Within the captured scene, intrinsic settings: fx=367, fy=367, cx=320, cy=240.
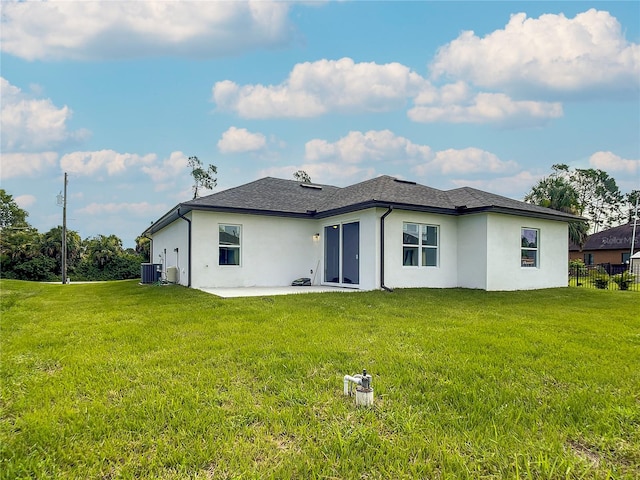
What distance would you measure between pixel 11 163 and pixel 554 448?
1853 centimetres

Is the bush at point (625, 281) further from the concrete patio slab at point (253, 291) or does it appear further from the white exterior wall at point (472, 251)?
the concrete patio slab at point (253, 291)

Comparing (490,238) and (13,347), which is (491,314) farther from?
(13,347)

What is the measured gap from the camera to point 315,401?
→ 3.04 metres

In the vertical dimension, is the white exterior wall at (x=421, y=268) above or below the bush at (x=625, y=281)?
above

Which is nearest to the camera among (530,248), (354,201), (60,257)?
(354,201)

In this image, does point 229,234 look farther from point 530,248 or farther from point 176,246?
point 530,248

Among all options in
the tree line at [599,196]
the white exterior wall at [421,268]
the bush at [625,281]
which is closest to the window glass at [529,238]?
the white exterior wall at [421,268]

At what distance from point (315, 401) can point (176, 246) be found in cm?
1225

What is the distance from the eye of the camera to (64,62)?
1223cm

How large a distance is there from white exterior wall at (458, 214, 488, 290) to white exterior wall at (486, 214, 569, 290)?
15 centimetres

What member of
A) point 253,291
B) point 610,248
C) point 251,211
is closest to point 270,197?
point 251,211

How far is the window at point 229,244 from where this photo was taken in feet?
39.5

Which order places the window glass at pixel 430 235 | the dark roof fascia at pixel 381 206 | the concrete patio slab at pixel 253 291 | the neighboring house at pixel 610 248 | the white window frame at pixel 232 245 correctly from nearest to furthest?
the concrete patio slab at pixel 253 291
the dark roof fascia at pixel 381 206
the window glass at pixel 430 235
the white window frame at pixel 232 245
the neighboring house at pixel 610 248

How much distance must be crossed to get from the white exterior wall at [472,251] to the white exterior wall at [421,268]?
0.62 ft
